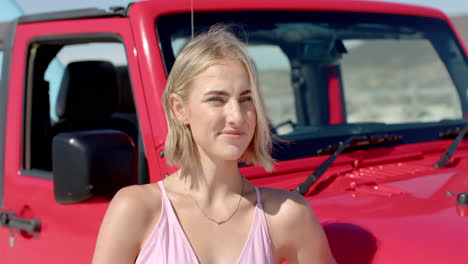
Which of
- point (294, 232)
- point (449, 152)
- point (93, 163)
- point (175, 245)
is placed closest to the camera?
point (175, 245)

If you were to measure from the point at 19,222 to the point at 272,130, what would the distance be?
1.06m

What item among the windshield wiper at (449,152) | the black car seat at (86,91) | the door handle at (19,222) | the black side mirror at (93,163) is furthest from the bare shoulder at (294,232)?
the black car seat at (86,91)

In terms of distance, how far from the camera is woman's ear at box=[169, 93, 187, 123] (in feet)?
6.19

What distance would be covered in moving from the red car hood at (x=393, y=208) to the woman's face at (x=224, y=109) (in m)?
0.40

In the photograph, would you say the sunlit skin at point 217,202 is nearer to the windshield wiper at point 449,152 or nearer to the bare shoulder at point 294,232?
the bare shoulder at point 294,232

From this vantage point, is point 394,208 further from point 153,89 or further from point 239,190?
point 153,89

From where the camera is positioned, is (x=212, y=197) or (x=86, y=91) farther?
(x=86, y=91)

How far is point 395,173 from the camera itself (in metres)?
2.63

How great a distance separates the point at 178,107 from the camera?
190 centimetres

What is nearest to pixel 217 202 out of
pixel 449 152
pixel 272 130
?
pixel 272 130

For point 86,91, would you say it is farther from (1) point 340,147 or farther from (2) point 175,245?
(2) point 175,245

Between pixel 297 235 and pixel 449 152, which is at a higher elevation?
pixel 297 235

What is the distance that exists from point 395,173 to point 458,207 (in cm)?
56

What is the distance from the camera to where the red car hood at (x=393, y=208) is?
183 cm
